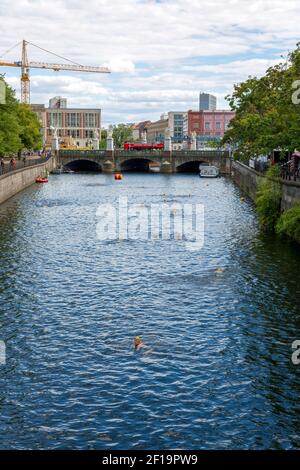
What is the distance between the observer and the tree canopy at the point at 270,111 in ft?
188

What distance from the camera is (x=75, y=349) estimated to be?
28359mm

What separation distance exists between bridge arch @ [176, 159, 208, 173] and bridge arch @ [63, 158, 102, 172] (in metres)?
21.6

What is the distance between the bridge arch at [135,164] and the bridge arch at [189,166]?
6.85 m

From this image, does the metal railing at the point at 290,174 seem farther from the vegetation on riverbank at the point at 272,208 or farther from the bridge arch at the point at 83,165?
the bridge arch at the point at 83,165

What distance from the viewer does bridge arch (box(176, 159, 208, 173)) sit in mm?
170562

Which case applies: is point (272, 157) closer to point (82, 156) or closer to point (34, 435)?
point (34, 435)

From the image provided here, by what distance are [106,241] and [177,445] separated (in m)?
36.2

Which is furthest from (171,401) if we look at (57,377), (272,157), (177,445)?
(272,157)
